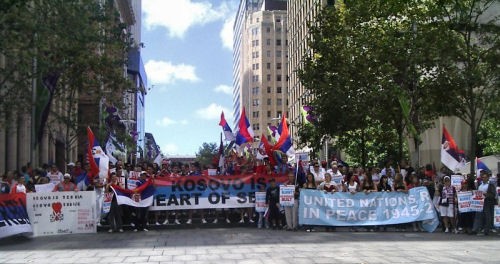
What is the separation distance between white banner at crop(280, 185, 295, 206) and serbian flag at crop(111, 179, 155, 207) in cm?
380

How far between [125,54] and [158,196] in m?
11.9

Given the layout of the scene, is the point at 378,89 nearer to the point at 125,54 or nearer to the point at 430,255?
the point at 125,54

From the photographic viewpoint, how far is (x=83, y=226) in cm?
1590

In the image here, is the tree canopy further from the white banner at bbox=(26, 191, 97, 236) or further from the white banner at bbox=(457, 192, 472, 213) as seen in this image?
the white banner at bbox=(26, 191, 97, 236)

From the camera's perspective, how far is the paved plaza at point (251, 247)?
1080 centimetres

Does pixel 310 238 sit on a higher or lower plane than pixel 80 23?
lower

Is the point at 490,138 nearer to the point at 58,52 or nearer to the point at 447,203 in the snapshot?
the point at 447,203

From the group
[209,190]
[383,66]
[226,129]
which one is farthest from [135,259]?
[383,66]

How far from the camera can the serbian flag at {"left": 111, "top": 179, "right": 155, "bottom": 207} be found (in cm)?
1630

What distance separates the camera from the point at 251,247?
12383mm

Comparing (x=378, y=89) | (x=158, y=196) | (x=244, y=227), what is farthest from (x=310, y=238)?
(x=378, y=89)

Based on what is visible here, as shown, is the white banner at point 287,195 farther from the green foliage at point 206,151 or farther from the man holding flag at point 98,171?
the green foliage at point 206,151

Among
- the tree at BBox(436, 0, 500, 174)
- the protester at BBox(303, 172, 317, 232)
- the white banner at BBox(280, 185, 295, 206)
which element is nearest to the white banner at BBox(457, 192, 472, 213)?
the protester at BBox(303, 172, 317, 232)

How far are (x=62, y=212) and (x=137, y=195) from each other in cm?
211
